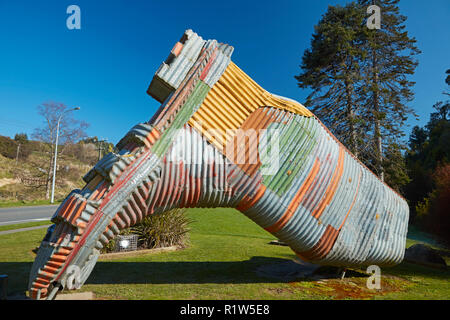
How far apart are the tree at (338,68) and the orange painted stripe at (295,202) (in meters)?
10.9

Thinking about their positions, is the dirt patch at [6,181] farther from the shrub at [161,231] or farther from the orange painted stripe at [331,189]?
the orange painted stripe at [331,189]

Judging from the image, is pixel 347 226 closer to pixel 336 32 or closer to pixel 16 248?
pixel 16 248

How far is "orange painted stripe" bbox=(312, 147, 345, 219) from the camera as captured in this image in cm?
421

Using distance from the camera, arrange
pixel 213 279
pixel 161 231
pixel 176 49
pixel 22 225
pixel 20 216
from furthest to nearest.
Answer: pixel 20 216 < pixel 22 225 < pixel 161 231 < pixel 213 279 < pixel 176 49

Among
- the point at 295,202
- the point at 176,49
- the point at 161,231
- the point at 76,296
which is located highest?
the point at 176,49

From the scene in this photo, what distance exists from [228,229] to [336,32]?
11571 mm

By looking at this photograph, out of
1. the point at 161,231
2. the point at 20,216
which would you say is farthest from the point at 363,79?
the point at 20,216

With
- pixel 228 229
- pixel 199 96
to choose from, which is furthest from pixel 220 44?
pixel 228 229

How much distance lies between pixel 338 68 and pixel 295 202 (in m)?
14.5

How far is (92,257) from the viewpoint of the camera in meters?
3.15

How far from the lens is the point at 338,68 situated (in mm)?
16219

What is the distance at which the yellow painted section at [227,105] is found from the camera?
3553 mm

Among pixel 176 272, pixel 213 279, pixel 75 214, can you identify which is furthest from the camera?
pixel 176 272

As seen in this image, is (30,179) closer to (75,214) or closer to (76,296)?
(76,296)
